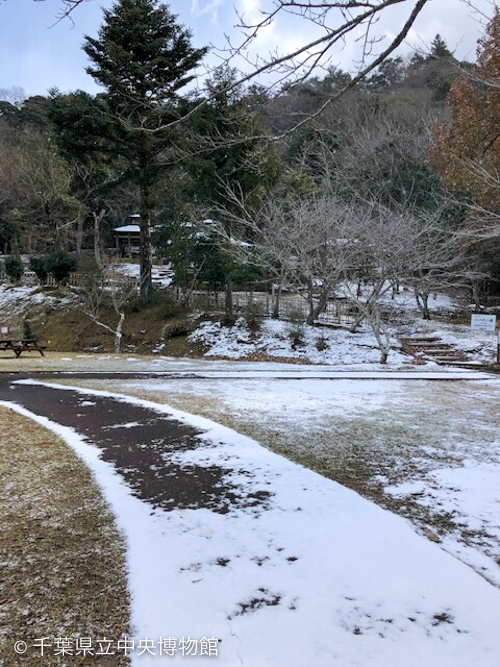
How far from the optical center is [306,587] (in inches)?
88.1

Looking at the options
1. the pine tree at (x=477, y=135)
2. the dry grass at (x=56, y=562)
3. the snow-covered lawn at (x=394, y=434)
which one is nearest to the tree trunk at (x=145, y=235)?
the snow-covered lawn at (x=394, y=434)

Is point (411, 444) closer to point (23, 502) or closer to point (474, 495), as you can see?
point (474, 495)

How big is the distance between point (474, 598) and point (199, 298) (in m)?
17.8

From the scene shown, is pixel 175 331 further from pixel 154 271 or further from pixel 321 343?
pixel 154 271

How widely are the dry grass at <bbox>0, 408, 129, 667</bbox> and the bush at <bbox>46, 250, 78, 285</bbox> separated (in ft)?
67.6

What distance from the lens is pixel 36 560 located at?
2512 millimetres

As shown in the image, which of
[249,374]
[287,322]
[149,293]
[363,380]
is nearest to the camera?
[363,380]

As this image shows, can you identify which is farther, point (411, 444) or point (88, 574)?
point (411, 444)

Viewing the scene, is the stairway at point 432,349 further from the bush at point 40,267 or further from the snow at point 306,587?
the bush at point 40,267

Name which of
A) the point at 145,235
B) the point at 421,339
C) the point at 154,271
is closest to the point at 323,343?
the point at 421,339

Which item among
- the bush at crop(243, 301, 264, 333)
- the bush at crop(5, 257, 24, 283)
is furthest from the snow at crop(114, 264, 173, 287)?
the bush at crop(243, 301, 264, 333)

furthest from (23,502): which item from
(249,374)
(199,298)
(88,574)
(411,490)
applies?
(199,298)

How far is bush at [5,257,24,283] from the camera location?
84.2 feet

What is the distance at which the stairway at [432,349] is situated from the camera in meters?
14.1
